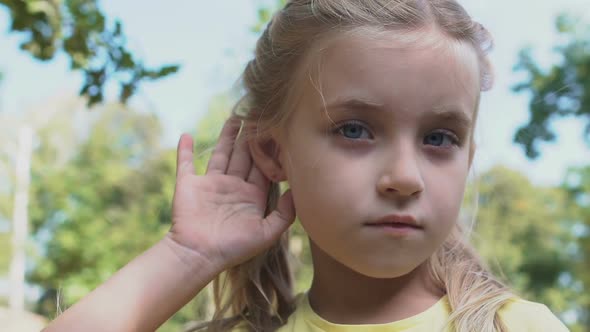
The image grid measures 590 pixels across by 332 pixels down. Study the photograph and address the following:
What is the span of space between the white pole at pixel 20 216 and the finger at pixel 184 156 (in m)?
11.0

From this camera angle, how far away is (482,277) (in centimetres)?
148

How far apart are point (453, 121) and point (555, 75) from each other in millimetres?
2769

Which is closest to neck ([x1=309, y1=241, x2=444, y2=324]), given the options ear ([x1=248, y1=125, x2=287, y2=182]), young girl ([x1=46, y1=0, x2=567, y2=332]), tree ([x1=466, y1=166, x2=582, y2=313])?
young girl ([x1=46, y1=0, x2=567, y2=332])

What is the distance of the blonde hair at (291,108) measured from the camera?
4.50ft

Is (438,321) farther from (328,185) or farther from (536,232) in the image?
(536,232)

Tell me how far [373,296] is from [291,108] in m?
0.44

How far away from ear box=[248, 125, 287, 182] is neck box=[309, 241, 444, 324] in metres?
0.25

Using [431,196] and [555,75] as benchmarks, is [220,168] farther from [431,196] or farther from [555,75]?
[555,75]

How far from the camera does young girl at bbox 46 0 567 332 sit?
1.30 metres

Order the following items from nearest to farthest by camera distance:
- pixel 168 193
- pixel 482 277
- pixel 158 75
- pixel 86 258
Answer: pixel 482 277 < pixel 158 75 < pixel 168 193 < pixel 86 258

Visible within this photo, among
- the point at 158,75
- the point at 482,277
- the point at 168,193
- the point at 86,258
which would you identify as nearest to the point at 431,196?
the point at 482,277

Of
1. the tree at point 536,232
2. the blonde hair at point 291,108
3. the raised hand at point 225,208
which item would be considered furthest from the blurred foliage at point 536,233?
the raised hand at point 225,208

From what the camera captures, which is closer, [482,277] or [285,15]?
[482,277]

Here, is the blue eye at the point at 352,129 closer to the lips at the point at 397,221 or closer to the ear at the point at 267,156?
the lips at the point at 397,221
